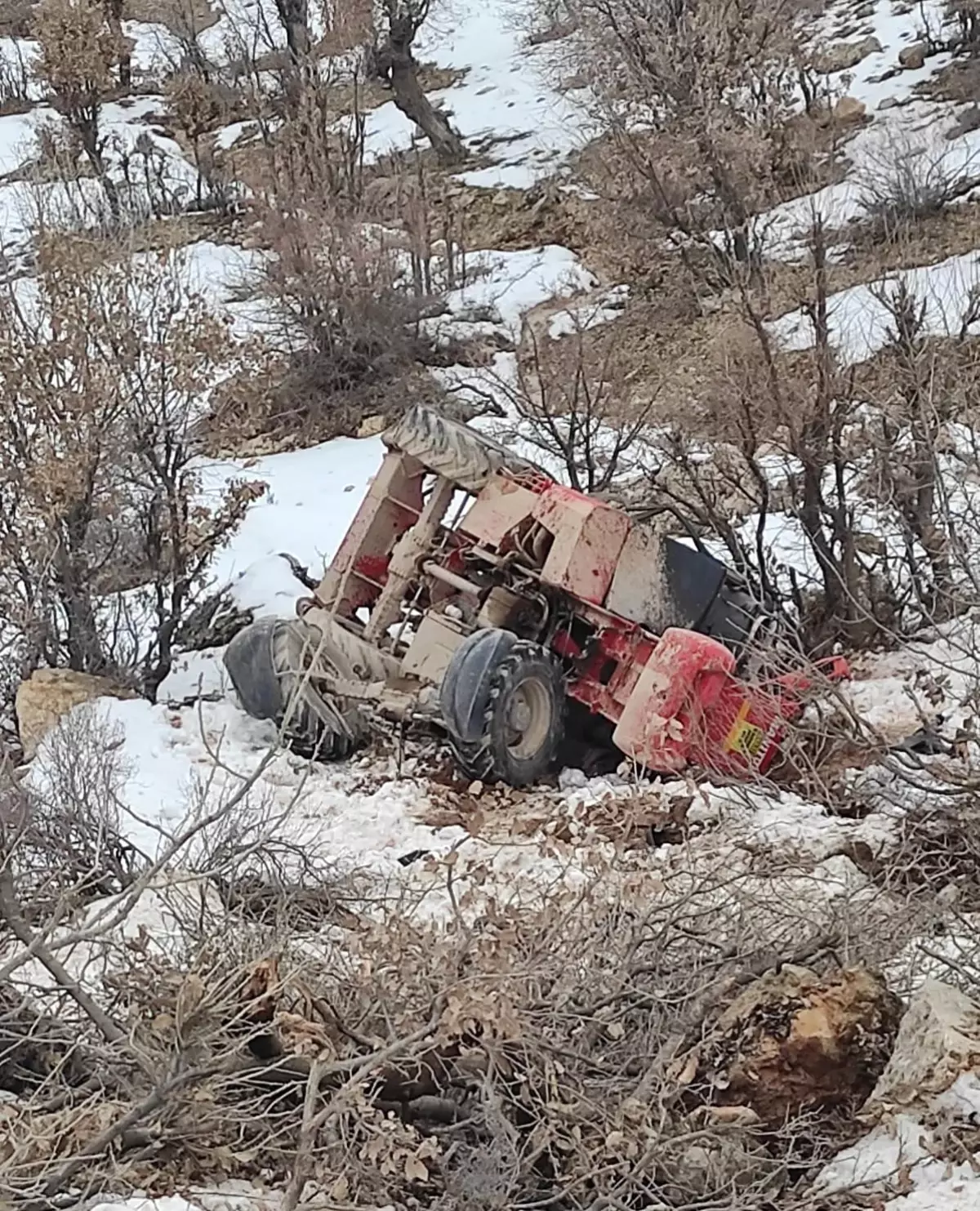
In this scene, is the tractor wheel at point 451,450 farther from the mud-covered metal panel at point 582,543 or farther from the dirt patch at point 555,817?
the dirt patch at point 555,817

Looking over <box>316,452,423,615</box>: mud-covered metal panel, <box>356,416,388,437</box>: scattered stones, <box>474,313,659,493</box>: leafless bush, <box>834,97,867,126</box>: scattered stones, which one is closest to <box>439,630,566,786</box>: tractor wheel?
<box>316,452,423,615</box>: mud-covered metal panel

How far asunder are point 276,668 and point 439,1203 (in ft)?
15.4

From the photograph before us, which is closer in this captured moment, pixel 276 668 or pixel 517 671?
pixel 517 671

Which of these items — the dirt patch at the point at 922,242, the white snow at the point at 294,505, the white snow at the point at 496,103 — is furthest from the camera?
the white snow at the point at 496,103

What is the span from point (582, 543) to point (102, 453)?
135 inches

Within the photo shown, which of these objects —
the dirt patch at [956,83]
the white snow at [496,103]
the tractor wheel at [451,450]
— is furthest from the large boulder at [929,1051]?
the white snow at [496,103]

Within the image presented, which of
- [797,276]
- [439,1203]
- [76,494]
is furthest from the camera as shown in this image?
[797,276]

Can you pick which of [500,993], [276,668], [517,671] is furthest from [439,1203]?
[276,668]

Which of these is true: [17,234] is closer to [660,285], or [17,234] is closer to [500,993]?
[660,285]

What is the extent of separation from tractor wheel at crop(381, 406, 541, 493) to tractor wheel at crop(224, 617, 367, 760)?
1181mm

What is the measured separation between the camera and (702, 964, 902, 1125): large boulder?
4.82 meters

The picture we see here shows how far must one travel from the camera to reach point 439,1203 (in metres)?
4.34

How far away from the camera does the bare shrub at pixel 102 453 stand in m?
9.55

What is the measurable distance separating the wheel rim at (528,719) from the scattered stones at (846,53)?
1527cm
